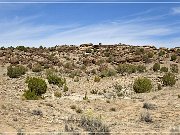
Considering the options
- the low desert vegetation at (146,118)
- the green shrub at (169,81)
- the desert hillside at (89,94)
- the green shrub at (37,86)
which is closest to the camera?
the desert hillside at (89,94)

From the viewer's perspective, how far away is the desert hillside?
15.2m

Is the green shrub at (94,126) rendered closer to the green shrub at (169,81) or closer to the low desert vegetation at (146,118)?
the low desert vegetation at (146,118)

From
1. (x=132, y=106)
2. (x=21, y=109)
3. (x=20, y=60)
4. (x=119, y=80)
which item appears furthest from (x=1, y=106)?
(x=20, y=60)

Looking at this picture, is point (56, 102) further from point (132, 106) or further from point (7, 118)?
point (7, 118)

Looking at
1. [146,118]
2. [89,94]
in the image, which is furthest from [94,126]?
[89,94]

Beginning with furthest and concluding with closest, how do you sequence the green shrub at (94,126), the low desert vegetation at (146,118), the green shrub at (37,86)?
1. the green shrub at (37,86)
2. the low desert vegetation at (146,118)
3. the green shrub at (94,126)

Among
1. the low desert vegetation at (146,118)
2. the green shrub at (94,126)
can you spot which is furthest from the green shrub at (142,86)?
the green shrub at (94,126)

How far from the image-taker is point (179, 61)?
46781 mm

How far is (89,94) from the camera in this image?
29047 millimetres

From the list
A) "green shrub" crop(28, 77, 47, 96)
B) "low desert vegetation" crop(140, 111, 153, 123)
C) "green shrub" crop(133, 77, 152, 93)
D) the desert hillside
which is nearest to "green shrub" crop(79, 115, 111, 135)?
the desert hillside

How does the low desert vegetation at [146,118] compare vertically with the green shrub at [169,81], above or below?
below

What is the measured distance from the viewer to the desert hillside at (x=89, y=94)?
1523 cm

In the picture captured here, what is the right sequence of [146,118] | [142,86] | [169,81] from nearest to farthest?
1. [146,118]
2. [142,86]
3. [169,81]

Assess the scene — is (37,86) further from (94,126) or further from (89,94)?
(94,126)
